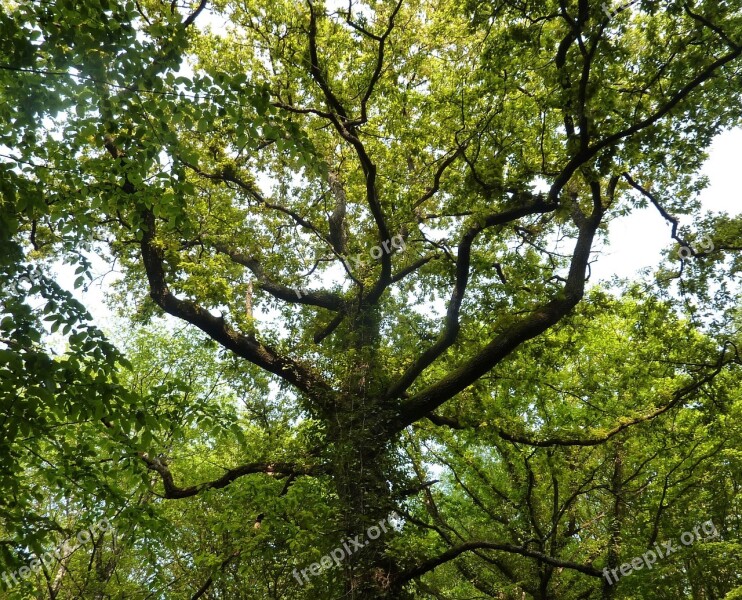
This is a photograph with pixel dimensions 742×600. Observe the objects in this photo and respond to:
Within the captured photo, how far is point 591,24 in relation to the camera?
5059 millimetres

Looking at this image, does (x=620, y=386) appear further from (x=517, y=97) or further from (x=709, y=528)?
(x=517, y=97)

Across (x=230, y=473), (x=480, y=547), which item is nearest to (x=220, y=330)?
(x=230, y=473)

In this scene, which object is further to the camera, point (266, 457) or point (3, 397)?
point (266, 457)

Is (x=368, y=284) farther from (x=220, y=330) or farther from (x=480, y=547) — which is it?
(x=480, y=547)

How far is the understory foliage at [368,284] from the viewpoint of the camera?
358 centimetres

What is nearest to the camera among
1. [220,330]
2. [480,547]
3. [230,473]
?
[480,547]

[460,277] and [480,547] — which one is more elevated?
[460,277]

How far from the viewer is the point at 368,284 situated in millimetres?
8375

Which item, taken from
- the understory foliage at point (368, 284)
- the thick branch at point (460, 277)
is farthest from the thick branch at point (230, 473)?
the thick branch at point (460, 277)

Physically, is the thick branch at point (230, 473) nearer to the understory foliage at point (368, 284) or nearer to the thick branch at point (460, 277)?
the understory foliage at point (368, 284)

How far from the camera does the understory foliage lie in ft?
11.7

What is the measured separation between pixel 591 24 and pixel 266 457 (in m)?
7.23

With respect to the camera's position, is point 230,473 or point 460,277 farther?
point 230,473

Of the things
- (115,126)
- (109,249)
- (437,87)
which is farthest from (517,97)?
(109,249)
